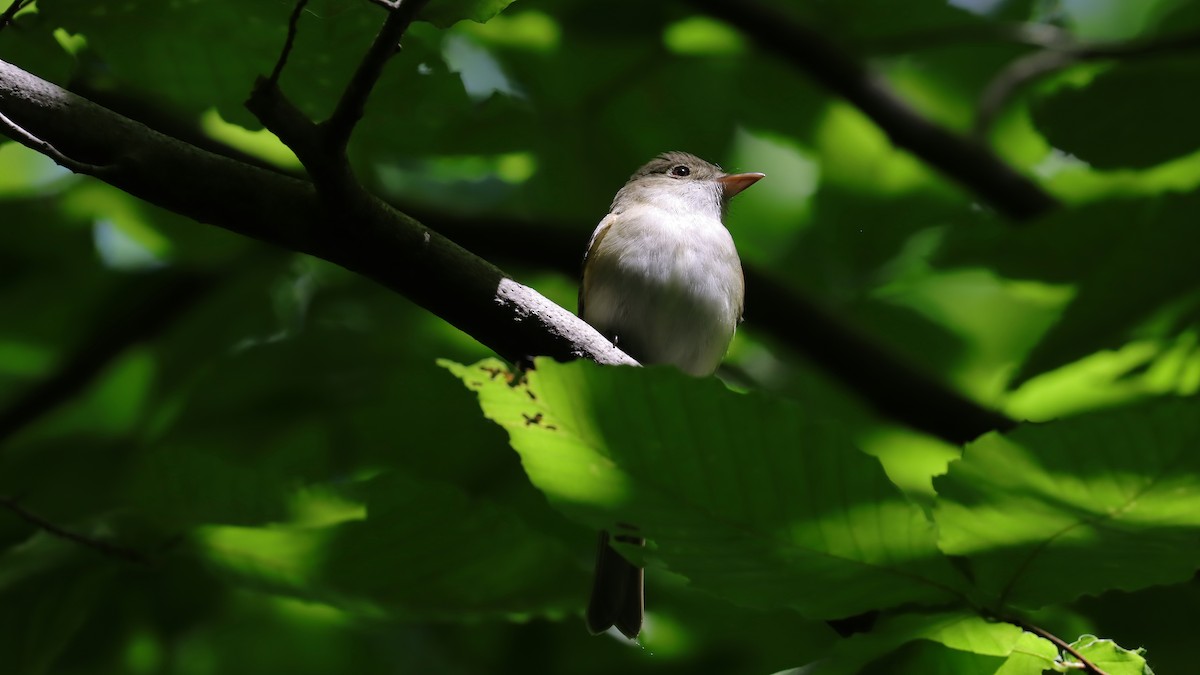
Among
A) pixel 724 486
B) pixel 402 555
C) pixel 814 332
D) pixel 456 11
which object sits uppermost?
pixel 814 332

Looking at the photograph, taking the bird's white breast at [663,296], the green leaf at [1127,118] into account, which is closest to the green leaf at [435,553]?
the bird's white breast at [663,296]

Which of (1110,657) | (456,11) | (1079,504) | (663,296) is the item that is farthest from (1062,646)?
(663,296)

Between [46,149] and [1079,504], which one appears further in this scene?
[46,149]

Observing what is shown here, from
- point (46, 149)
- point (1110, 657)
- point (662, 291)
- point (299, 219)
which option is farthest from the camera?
point (662, 291)

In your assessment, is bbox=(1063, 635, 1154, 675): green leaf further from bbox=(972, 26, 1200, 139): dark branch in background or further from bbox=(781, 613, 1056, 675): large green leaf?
bbox=(972, 26, 1200, 139): dark branch in background

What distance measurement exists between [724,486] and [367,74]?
0.98 m

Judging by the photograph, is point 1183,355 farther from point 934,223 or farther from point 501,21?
point 501,21

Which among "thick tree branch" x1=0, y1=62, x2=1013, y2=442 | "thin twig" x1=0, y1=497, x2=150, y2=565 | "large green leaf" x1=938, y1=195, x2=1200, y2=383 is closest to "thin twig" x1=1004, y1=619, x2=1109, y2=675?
"thick tree branch" x1=0, y1=62, x2=1013, y2=442

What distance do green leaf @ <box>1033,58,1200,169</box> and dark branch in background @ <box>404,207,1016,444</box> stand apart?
1305mm

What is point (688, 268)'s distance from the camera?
4.48 meters

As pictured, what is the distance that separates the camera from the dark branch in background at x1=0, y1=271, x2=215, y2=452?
4.88 m

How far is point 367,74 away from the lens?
6.66ft

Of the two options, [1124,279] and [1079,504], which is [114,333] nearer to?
[1124,279]

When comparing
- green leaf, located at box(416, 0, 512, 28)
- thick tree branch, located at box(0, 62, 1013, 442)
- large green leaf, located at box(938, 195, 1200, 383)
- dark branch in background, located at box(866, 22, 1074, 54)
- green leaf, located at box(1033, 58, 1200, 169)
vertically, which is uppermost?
dark branch in background, located at box(866, 22, 1074, 54)
